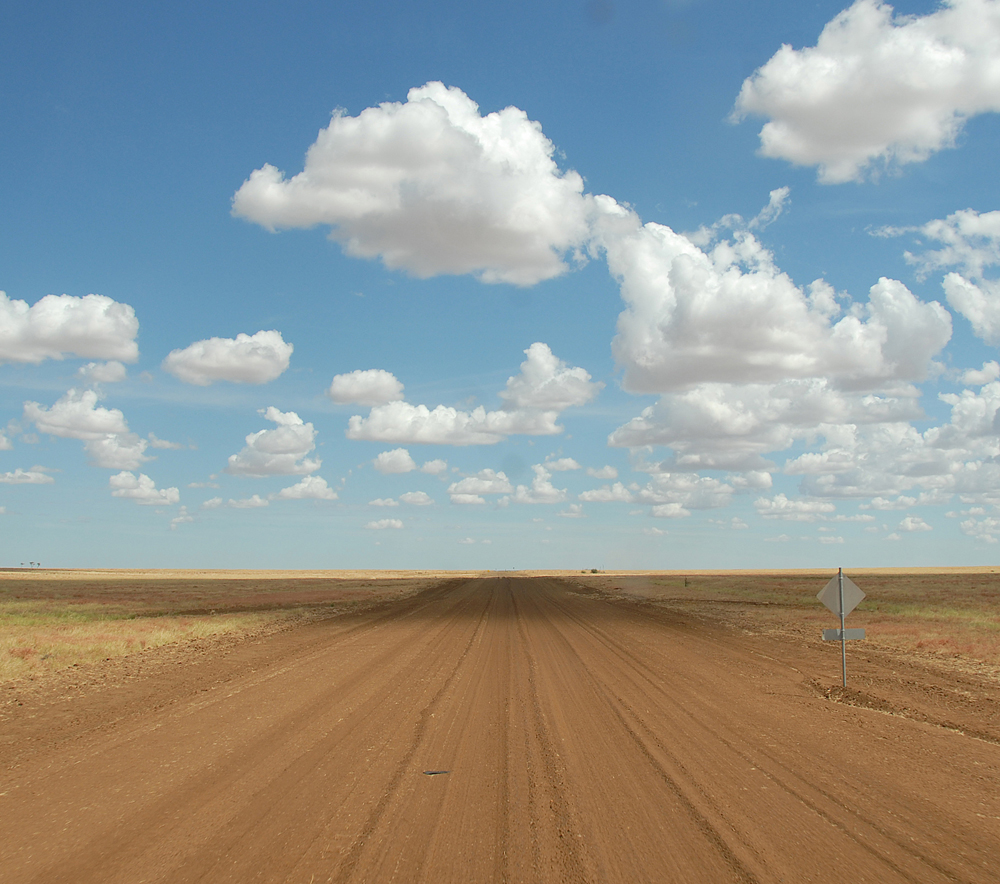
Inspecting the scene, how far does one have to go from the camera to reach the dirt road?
5906 millimetres

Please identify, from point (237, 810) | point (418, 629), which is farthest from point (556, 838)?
point (418, 629)

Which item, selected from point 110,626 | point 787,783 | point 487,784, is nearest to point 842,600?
point 787,783

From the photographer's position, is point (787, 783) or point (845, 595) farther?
point (845, 595)

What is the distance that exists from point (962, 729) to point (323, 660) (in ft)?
42.7

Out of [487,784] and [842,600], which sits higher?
[842,600]

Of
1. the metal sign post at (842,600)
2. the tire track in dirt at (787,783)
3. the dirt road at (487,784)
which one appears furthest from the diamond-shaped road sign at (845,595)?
the tire track in dirt at (787,783)

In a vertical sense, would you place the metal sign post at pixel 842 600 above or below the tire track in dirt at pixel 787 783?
above

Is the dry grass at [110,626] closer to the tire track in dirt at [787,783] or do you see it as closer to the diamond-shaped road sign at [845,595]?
the tire track in dirt at [787,783]

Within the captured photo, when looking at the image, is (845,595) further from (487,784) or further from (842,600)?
(487,784)

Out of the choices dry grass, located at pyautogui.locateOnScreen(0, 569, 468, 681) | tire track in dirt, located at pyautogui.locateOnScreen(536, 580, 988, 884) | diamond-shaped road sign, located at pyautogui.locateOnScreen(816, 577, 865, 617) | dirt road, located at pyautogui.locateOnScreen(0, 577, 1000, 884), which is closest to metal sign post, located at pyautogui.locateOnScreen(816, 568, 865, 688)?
diamond-shaped road sign, located at pyautogui.locateOnScreen(816, 577, 865, 617)

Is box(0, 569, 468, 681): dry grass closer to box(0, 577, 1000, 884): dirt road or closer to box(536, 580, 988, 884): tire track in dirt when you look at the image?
box(0, 577, 1000, 884): dirt road

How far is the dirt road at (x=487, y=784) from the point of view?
591 centimetres

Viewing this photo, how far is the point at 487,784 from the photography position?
7.92 meters

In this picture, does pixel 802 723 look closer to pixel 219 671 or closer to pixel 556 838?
pixel 556 838
